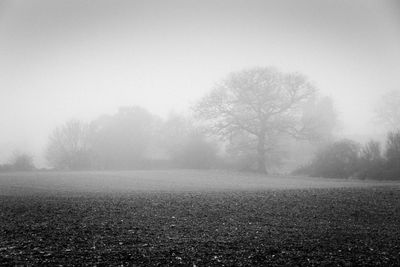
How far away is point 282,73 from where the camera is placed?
43906mm

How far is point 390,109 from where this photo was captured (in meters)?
76.9

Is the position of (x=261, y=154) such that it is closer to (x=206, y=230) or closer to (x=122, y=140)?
(x=206, y=230)

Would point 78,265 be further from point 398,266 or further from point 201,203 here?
point 398,266

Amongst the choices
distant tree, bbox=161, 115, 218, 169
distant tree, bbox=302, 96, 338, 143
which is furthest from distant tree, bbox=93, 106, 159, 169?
distant tree, bbox=302, 96, 338, 143

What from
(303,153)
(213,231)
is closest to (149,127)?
(303,153)

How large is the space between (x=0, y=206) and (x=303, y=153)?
169 ft

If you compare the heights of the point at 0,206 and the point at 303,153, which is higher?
the point at 303,153

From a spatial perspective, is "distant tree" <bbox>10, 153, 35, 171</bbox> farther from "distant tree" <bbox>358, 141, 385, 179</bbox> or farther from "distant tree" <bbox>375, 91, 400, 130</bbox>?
"distant tree" <bbox>375, 91, 400, 130</bbox>

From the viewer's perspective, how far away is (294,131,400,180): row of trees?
94.1 feet

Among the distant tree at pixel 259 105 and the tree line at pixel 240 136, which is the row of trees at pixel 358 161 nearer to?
the tree line at pixel 240 136

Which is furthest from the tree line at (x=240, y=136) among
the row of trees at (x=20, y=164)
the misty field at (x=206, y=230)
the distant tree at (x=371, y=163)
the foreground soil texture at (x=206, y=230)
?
the foreground soil texture at (x=206, y=230)

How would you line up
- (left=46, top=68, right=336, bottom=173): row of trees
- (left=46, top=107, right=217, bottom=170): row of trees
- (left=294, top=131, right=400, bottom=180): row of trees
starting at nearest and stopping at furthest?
(left=294, top=131, right=400, bottom=180): row of trees, (left=46, top=68, right=336, bottom=173): row of trees, (left=46, top=107, right=217, bottom=170): row of trees

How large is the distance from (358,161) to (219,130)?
18925 millimetres

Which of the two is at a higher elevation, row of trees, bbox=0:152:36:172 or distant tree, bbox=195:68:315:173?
distant tree, bbox=195:68:315:173
